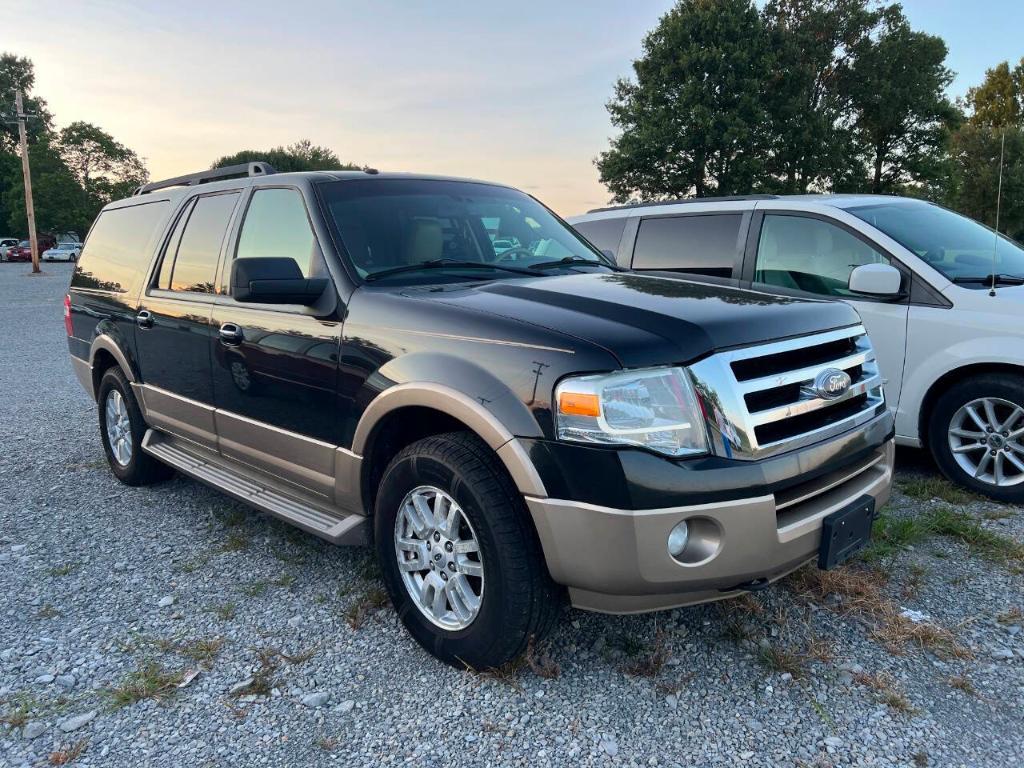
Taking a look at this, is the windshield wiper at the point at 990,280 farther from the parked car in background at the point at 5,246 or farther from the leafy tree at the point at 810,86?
the parked car in background at the point at 5,246

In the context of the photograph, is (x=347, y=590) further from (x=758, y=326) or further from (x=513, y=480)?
(x=758, y=326)

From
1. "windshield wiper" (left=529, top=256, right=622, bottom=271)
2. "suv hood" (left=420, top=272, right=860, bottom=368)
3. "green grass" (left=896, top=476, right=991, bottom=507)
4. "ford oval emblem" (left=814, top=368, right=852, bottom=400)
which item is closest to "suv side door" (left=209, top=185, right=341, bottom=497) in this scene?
"suv hood" (left=420, top=272, right=860, bottom=368)

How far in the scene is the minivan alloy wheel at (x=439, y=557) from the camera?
268 centimetres

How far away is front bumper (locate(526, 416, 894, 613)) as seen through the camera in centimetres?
229

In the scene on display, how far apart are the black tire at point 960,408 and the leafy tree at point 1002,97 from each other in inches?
2006

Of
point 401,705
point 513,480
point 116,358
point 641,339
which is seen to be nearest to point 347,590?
point 401,705

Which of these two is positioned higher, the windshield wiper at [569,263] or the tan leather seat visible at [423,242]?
the tan leather seat visible at [423,242]

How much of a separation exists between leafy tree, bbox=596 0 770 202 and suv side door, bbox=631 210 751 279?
1009 inches

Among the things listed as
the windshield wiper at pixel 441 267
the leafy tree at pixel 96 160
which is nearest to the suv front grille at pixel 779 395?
the windshield wiper at pixel 441 267

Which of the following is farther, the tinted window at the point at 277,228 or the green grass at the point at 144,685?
the tinted window at the point at 277,228

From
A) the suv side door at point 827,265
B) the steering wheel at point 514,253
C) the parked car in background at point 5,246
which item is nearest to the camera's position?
the steering wheel at point 514,253

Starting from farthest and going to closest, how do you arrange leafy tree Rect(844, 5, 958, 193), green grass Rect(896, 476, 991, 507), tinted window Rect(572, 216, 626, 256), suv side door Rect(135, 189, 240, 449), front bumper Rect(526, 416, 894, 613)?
leafy tree Rect(844, 5, 958, 193) < tinted window Rect(572, 216, 626, 256) < green grass Rect(896, 476, 991, 507) < suv side door Rect(135, 189, 240, 449) < front bumper Rect(526, 416, 894, 613)

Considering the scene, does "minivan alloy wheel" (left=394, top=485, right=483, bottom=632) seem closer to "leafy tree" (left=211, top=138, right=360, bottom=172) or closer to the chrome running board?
the chrome running board

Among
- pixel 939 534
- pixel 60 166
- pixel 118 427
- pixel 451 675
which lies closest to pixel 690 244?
pixel 939 534
